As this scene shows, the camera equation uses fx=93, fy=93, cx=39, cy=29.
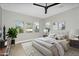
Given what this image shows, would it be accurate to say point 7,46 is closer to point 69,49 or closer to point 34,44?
point 34,44

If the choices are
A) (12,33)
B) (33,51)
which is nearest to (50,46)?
(33,51)

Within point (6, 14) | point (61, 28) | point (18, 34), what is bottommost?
point (18, 34)

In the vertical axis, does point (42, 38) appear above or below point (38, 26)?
A: below

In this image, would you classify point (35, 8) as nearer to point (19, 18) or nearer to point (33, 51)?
point (19, 18)

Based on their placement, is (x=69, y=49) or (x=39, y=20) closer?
(x=69, y=49)

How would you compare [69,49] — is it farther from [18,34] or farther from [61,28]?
[18,34]

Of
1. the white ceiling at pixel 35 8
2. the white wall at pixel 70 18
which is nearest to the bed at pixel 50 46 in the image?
the white wall at pixel 70 18

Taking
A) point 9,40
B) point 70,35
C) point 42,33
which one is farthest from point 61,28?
point 9,40

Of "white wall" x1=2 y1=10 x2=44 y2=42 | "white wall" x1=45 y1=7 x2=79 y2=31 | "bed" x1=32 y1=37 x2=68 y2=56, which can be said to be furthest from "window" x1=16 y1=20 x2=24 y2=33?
"white wall" x1=45 y1=7 x2=79 y2=31

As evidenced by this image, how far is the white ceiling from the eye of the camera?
78.2 inches

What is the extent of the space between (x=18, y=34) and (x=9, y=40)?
0.23 metres

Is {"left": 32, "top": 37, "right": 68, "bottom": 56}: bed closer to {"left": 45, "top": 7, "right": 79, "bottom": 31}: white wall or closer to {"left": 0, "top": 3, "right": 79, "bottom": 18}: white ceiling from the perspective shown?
{"left": 45, "top": 7, "right": 79, "bottom": 31}: white wall

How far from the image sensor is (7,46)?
6.46 ft

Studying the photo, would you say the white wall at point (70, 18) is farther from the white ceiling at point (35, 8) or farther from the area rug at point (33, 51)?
the area rug at point (33, 51)
